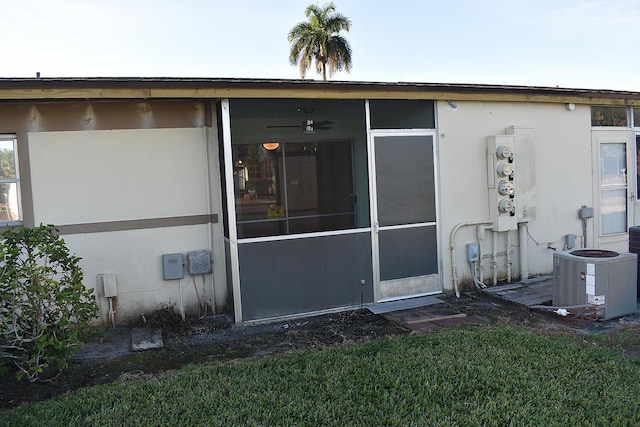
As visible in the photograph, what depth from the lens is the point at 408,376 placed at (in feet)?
12.7

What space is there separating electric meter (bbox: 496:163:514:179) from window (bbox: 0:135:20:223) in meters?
5.97

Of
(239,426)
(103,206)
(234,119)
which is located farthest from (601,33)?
(239,426)

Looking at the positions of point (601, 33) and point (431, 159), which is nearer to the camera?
point (431, 159)

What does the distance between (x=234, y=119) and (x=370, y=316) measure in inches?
141

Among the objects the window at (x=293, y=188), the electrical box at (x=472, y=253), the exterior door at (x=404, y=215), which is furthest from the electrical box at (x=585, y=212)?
the window at (x=293, y=188)

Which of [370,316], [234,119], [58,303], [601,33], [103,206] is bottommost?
[370,316]

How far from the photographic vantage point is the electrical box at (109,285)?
5.66 meters

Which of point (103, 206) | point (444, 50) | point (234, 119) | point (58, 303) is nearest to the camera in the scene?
point (58, 303)

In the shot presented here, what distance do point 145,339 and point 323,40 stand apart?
26476 millimetres

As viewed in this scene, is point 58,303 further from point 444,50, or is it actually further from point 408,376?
point 444,50

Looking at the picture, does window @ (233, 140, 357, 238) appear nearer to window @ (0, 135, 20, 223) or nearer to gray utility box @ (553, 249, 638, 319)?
window @ (0, 135, 20, 223)

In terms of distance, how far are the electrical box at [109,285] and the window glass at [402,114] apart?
12.7 ft

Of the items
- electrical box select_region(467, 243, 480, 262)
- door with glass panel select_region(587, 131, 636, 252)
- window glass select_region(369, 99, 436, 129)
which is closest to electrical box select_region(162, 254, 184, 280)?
window glass select_region(369, 99, 436, 129)

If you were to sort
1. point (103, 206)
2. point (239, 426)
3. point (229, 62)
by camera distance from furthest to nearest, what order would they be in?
point (229, 62)
point (103, 206)
point (239, 426)
